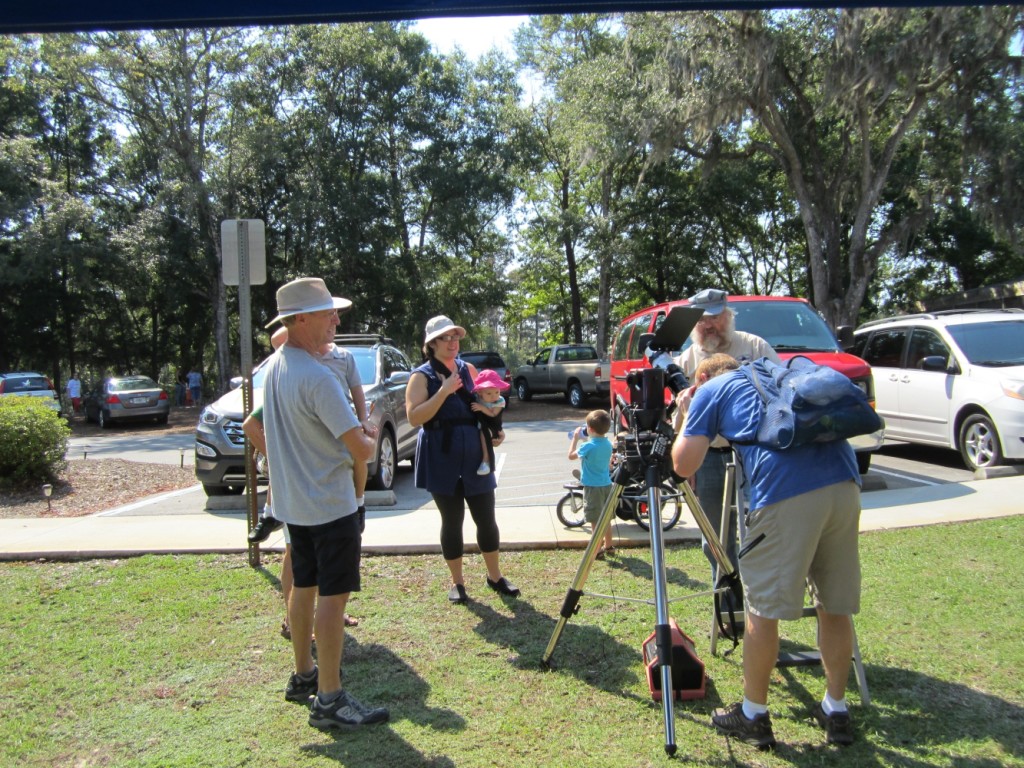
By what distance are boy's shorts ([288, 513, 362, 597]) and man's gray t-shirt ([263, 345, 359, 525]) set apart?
0.07 m

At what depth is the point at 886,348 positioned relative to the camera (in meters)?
10.7

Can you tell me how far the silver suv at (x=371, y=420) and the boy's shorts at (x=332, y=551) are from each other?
4.50 m

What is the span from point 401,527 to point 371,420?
1904mm

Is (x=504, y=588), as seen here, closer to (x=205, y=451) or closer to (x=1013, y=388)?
(x=205, y=451)

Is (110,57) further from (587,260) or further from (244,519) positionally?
(244,519)

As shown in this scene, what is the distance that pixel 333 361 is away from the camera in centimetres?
418

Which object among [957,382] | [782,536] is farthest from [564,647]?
[957,382]

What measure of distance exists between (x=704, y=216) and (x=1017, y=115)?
41.2 feet

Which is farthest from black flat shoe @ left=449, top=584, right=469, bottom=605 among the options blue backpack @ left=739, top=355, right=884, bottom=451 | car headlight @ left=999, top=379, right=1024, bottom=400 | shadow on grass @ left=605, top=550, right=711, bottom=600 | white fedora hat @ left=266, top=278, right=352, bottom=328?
car headlight @ left=999, top=379, right=1024, bottom=400

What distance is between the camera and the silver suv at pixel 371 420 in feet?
28.0

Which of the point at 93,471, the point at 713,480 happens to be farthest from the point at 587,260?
the point at 713,480

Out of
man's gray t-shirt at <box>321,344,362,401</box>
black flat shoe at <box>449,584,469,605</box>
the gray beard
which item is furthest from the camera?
black flat shoe at <box>449,584,469,605</box>

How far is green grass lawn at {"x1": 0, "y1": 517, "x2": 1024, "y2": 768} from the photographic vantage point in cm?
329

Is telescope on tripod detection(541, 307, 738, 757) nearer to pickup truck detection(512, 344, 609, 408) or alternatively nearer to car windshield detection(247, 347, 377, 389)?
car windshield detection(247, 347, 377, 389)
